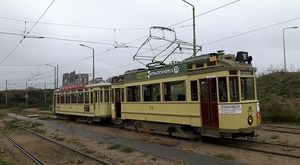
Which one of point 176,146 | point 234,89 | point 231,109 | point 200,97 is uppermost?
point 234,89

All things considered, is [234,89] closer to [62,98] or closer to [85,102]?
[85,102]

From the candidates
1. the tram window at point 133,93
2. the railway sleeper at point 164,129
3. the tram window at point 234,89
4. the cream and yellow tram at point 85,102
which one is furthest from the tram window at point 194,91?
the cream and yellow tram at point 85,102

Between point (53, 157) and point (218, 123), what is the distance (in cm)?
585

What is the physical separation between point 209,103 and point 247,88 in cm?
147

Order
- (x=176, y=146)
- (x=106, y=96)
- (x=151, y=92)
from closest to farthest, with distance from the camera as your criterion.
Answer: (x=176, y=146) < (x=151, y=92) < (x=106, y=96)

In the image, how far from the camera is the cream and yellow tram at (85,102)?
19.3 metres

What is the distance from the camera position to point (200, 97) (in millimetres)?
10938

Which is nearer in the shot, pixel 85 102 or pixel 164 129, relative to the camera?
pixel 164 129

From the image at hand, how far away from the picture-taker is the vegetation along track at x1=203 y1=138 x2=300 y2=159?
29.2 ft

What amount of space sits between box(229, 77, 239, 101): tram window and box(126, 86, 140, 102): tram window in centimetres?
574

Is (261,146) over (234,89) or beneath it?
beneath

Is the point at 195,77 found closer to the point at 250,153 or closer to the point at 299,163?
the point at 250,153

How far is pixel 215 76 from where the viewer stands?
34.0ft

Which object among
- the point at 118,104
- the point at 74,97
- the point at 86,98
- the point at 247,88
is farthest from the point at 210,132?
the point at 74,97
